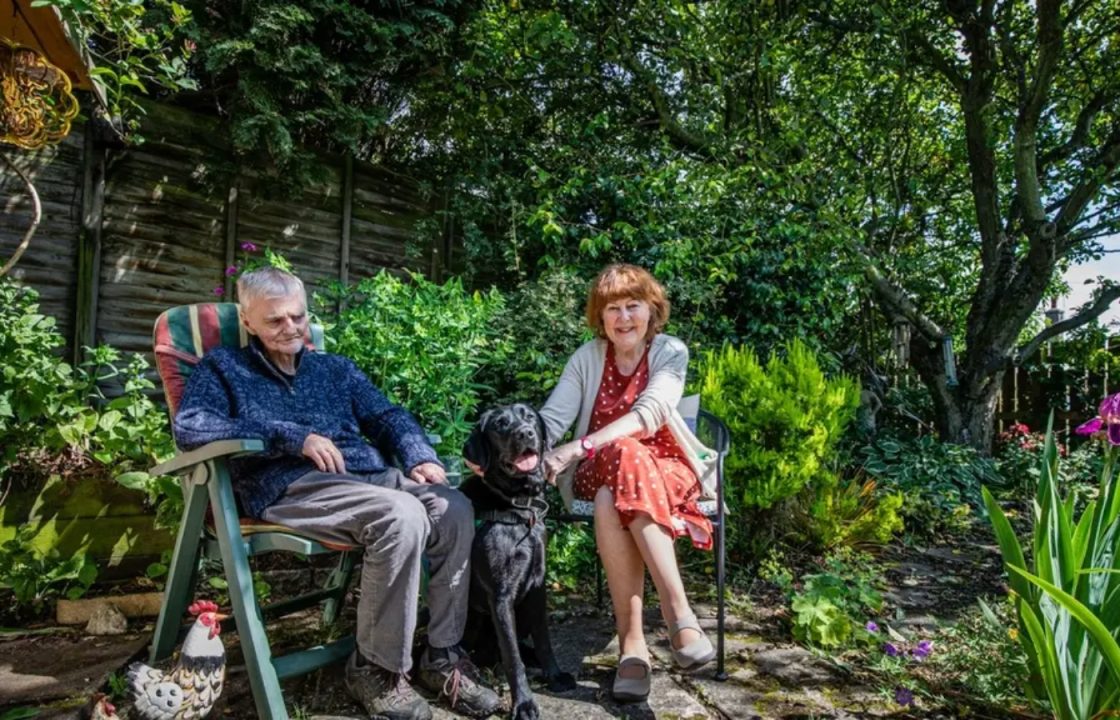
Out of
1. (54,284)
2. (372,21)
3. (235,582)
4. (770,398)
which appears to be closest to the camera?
(235,582)

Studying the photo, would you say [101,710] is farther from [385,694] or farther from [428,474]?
[428,474]

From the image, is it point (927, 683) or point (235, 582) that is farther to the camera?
point (927, 683)

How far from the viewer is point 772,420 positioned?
11.3ft

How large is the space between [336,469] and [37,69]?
6.95 ft

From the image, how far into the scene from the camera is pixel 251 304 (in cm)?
218

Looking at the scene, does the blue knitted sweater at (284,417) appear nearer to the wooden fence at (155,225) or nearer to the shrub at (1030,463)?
the wooden fence at (155,225)

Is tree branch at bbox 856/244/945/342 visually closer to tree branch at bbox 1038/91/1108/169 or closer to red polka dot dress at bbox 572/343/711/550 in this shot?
tree branch at bbox 1038/91/1108/169

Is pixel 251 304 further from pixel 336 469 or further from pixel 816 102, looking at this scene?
pixel 816 102

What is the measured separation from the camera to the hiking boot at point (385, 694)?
6.11 feet

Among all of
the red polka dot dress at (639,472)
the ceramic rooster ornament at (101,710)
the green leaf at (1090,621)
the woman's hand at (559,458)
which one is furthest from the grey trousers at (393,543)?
the green leaf at (1090,621)

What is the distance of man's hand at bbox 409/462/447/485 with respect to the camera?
7.46 ft

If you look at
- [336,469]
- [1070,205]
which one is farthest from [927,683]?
[1070,205]

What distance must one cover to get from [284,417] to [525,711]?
113cm

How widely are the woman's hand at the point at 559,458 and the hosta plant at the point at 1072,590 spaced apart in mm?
1167
